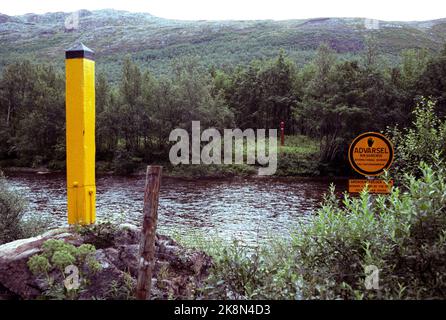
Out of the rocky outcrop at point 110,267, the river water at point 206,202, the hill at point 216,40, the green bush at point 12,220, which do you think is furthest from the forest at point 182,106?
the hill at point 216,40

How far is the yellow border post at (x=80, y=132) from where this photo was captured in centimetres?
655

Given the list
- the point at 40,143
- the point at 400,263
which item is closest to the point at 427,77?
the point at 40,143

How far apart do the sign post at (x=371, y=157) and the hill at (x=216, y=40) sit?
253 ft

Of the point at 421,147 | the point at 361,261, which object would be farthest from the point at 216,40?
the point at 361,261

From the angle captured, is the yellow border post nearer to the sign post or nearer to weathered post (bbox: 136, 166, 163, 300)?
weathered post (bbox: 136, 166, 163, 300)

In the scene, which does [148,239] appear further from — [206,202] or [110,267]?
[206,202]

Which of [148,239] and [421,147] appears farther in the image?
[421,147]

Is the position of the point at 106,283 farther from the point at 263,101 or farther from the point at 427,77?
the point at 263,101

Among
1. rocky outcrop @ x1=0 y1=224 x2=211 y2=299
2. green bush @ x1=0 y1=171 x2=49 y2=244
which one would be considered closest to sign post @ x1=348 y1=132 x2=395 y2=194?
rocky outcrop @ x1=0 y1=224 x2=211 y2=299

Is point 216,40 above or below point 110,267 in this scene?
above

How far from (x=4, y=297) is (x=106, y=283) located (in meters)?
1.16

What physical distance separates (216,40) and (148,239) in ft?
426

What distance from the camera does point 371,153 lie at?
6492mm

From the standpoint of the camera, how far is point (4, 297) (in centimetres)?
529
